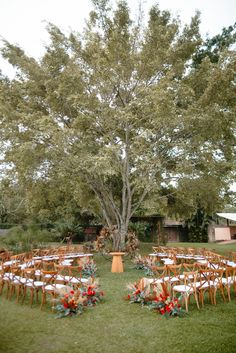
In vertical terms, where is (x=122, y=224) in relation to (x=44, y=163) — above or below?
below

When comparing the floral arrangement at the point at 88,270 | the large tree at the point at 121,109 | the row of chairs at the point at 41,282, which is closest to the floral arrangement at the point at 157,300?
the row of chairs at the point at 41,282

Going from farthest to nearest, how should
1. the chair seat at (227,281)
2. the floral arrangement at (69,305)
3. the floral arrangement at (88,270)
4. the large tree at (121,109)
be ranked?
the large tree at (121,109), the floral arrangement at (88,270), the chair seat at (227,281), the floral arrangement at (69,305)

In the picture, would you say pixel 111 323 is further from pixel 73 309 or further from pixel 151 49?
pixel 151 49

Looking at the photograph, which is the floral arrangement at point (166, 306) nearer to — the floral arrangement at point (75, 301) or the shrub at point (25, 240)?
the floral arrangement at point (75, 301)

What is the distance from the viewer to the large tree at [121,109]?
591 inches

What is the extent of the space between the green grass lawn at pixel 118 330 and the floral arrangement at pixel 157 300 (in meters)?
0.20

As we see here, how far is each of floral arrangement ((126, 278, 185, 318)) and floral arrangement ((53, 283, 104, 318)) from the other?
112 centimetres

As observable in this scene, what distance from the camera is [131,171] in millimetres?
17781

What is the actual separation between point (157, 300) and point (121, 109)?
10.6m

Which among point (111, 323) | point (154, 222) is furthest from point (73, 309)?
point (154, 222)

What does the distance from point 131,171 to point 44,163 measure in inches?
199

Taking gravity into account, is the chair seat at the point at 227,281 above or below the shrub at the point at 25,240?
below

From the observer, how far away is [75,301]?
25.8 ft

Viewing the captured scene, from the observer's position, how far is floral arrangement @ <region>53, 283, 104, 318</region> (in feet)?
25.3
